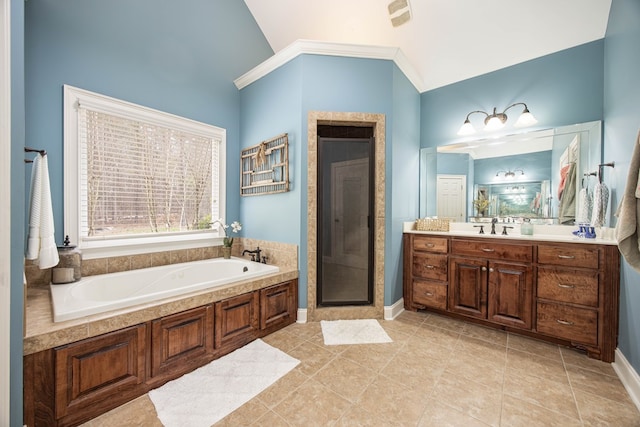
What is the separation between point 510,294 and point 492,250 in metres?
0.43

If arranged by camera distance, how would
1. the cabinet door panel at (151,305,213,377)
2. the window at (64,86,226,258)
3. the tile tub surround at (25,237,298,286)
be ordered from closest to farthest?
the cabinet door panel at (151,305,213,377) → the tile tub surround at (25,237,298,286) → the window at (64,86,226,258)

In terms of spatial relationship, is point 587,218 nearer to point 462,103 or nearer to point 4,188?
point 462,103

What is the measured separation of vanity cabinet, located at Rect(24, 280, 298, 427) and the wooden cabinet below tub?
74.9 inches

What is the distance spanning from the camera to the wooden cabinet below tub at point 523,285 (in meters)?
1.97

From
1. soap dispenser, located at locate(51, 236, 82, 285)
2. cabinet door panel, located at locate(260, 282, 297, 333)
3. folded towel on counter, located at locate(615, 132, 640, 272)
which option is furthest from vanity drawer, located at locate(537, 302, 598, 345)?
soap dispenser, located at locate(51, 236, 82, 285)

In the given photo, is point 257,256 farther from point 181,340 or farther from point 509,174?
point 509,174

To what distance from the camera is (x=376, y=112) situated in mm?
2742

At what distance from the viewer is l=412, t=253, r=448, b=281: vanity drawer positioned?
8.95ft

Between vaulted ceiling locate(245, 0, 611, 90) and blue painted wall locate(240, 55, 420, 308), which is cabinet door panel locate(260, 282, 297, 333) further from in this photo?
vaulted ceiling locate(245, 0, 611, 90)

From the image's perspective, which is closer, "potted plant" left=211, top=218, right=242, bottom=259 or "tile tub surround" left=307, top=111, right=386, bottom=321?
"tile tub surround" left=307, top=111, right=386, bottom=321

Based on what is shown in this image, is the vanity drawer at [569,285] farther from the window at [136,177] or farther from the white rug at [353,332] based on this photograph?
the window at [136,177]

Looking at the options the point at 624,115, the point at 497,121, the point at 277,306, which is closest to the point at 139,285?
the point at 277,306

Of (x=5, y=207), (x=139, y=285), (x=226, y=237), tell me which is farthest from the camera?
(x=226, y=237)

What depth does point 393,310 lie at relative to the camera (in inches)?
109
